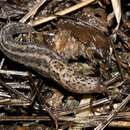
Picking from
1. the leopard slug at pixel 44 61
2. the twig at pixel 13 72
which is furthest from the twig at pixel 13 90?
the leopard slug at pixel 44 61

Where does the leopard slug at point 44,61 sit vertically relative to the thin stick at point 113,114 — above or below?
above

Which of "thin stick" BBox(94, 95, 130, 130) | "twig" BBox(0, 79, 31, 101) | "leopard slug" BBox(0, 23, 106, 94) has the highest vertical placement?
"leopard slug" BBox(0, 23, 106, 94)

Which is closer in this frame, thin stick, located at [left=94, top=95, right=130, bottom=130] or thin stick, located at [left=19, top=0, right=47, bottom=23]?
thin stick, located at [left=94, top=95, right=130, bottom=130]

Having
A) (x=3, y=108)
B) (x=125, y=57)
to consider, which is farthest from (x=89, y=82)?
(x=3, y=108)

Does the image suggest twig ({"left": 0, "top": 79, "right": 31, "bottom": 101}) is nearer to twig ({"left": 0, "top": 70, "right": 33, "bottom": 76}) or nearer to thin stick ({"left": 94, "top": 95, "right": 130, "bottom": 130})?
twig ({"left": 0, "top": 70, "right": 33, "bottom": 76})

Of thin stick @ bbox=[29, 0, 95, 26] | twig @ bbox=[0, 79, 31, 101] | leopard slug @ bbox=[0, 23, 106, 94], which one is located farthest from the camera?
thin stick @ bbox=[29, 0, 95, 26]

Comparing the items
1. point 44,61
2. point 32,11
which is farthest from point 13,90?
point 32,11

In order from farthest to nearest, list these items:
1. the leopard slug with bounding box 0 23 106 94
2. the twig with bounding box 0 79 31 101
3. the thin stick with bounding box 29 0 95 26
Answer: the thin stick with bounding box 29 0 95 26 → the twig with bounding box 0 79 31 101 → the leopard slug with bounding box 0 23 106 94

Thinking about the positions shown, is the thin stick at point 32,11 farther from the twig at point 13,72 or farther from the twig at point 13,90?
the twig at point 13,90

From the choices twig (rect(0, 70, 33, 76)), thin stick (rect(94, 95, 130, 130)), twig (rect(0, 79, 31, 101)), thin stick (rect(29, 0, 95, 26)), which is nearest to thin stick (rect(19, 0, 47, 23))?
thin stick (rect(29, 0, 95, 26))
